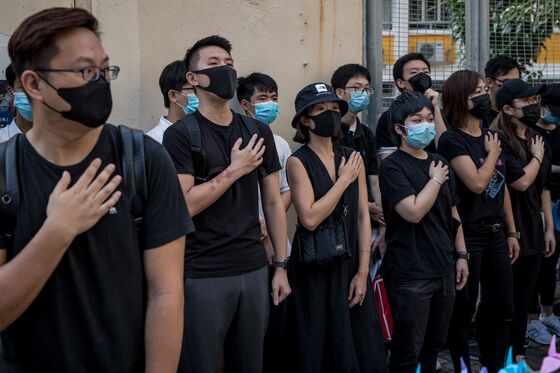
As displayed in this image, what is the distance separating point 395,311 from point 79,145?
2.84 meters

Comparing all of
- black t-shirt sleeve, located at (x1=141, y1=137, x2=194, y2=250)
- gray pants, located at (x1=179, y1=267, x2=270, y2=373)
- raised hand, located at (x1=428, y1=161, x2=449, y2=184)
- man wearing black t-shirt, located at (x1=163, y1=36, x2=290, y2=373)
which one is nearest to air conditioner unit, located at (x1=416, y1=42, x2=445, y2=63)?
raised hand, located at (x1=428, y1=161, x2=449, y2=184)

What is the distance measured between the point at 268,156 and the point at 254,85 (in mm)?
1237

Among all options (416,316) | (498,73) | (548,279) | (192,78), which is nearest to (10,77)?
(192,78)

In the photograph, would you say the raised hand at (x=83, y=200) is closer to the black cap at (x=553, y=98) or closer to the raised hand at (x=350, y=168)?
the raised hand at (x=350, y=168)

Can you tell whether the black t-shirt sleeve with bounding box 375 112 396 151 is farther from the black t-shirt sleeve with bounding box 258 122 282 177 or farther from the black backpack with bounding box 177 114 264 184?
the black backpack with bounding box 177 114 264 184

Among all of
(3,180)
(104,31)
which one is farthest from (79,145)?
(104,31)

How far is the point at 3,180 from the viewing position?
2213mm

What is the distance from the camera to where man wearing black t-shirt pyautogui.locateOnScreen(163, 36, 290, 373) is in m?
3.71

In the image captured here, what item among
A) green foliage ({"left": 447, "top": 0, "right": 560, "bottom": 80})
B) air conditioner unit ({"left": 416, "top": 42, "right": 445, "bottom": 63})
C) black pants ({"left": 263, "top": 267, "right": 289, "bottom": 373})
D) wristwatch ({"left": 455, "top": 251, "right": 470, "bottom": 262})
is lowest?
black pants ({"left": 263, "top": 267, "right": 289, "bottom": 373})

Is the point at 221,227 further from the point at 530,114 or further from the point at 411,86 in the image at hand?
the point at 530,114

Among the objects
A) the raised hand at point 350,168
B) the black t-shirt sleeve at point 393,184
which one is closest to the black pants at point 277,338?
the raised hand at point 350,168

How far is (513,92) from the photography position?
5699 mm

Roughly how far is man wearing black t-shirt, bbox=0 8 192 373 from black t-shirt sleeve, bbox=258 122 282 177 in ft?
5.41

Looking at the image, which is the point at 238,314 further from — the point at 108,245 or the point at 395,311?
the point at 108,245
